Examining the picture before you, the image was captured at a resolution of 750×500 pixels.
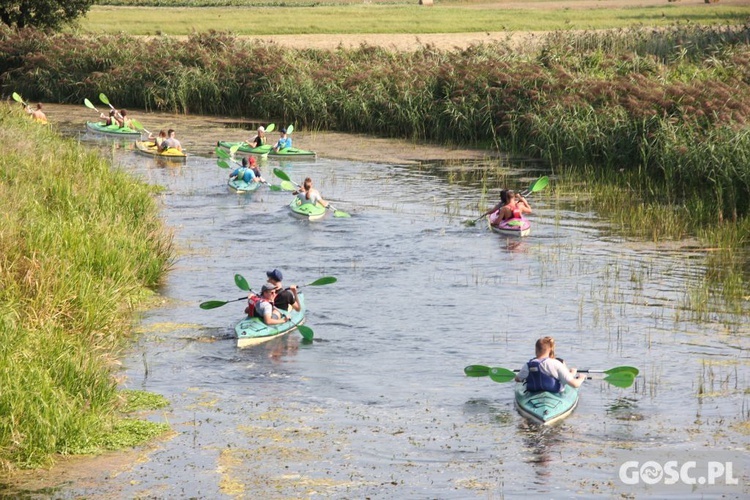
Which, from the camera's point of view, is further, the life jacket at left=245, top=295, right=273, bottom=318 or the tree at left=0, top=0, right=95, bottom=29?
the tree at left=0, top=0, right=95, bottom=29

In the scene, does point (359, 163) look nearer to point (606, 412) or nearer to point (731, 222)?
point (731, 222)

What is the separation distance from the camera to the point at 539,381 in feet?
42.1

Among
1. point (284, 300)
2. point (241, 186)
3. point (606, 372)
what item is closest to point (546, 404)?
point (606, 372)

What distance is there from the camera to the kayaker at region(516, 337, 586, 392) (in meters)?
12.8

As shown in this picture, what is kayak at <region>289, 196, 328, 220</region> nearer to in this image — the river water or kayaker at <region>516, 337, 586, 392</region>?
the river water

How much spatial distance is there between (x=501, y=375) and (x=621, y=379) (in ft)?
4.65

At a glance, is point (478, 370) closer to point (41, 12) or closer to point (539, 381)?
point (539, 381)

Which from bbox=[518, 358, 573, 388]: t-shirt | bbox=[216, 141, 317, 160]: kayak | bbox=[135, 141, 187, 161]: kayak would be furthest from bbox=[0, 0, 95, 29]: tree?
bbox=[518, 358, 573, 388]: t-shirt

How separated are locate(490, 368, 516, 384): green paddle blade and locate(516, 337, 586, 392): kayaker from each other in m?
0.15

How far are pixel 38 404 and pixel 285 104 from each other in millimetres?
27692

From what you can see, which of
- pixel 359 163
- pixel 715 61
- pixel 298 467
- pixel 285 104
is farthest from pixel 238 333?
pixel 285 104

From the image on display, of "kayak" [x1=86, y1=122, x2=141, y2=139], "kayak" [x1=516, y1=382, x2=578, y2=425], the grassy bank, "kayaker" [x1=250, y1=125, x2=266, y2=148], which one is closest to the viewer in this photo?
the grassy bank

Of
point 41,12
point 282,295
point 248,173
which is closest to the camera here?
point 282,295

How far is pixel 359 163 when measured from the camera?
102 feet
